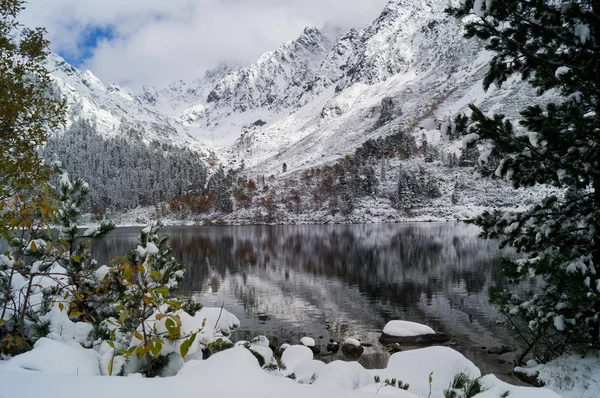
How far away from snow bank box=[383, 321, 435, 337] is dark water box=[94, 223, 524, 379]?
0.98 metres

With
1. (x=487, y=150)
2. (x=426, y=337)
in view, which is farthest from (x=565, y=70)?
(x=426, y=337)

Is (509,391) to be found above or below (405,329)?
above

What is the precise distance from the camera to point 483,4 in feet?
23.5

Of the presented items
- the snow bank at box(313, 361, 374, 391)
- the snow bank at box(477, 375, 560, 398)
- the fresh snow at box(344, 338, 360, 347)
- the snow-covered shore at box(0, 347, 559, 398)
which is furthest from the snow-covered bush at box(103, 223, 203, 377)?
the fresh snow at box(344, 338, 360, 347)

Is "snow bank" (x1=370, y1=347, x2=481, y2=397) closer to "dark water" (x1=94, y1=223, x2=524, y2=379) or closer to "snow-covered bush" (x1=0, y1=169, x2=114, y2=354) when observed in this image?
"dark water" (x1=94, y1=223, x2=524, y2=379)

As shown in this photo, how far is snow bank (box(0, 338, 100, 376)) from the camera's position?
4.08 meters

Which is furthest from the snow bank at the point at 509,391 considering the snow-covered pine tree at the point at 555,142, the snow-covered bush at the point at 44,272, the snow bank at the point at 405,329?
the snow bank at the point at 405,329

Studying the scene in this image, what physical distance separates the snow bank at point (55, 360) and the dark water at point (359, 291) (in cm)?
1472

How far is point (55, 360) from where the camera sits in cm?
442

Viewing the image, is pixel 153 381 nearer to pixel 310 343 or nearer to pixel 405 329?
pixel 310 343

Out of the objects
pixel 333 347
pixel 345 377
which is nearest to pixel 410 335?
pixel 333 347

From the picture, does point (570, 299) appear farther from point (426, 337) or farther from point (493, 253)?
point (493, 253)

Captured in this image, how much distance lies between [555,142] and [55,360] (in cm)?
919

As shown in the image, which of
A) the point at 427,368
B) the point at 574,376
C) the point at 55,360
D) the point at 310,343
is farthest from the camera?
the point at 310,343
